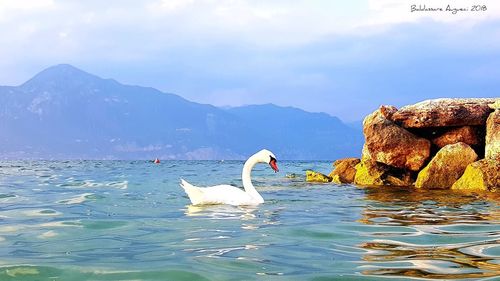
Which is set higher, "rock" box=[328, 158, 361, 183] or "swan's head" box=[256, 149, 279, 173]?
"swan's head" box=[256, 149, 279, 173]

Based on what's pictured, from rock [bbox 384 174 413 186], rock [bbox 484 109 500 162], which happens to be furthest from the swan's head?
rock [bbox 384 174 413 186]

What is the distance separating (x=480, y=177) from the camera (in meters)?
18.5

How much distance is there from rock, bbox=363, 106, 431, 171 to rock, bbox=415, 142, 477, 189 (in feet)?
5.94

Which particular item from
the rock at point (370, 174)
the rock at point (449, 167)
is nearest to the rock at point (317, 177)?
the rock at point (370, 174)

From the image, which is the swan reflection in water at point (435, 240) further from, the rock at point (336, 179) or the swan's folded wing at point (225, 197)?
the rock at point (336, 179)

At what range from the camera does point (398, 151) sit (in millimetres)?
22344

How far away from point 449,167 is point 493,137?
5.94 feet

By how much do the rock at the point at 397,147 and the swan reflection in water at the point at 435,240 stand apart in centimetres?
788

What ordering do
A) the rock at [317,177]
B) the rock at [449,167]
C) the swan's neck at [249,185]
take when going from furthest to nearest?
the rock at [317,177], the rock at [449,167], the swan's neck at [249,185]

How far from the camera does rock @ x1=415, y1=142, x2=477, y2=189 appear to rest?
20.2 m

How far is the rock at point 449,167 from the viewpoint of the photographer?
66.3ft

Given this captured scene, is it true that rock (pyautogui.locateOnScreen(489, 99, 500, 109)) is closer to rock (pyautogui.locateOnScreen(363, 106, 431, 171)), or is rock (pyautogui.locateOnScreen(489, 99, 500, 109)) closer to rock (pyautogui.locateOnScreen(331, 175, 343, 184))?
rock (pyautogui.locateOnScreen(363, 106, 431, 171))

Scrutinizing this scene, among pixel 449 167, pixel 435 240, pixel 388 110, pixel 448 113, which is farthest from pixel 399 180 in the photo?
pixel 435 240

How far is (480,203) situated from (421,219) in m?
4.10
